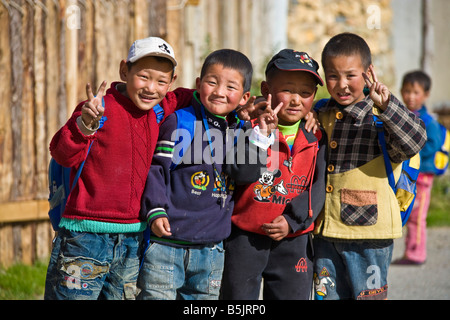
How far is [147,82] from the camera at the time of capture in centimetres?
312

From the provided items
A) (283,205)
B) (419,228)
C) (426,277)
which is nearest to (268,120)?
(283,205)

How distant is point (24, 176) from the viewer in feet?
16.8

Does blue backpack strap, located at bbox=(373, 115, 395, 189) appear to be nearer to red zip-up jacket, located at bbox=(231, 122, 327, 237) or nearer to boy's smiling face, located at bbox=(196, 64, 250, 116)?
red zip-up jacket, located at bbox=(231, 122, 327, 237)

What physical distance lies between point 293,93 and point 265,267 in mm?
1030

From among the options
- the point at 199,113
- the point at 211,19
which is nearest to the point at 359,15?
the point at 211,19

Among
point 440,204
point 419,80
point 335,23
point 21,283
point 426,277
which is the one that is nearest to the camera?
point 21,283

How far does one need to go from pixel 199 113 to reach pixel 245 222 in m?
0.67


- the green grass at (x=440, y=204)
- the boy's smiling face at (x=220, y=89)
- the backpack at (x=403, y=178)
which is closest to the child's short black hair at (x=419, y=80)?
the green grass at (x=440, y=204)

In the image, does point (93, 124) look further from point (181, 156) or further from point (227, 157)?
point (227, 157)

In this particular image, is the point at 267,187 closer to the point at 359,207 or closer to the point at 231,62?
the point at 359,207

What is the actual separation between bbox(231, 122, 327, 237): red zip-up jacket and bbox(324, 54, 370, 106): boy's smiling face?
0.99ft

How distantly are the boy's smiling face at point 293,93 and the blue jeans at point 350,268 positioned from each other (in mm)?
790

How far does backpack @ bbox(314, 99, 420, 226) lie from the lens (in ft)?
11.3

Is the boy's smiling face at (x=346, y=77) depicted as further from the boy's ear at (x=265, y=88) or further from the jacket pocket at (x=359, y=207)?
the jacket pocket at (x=359, y=207)
